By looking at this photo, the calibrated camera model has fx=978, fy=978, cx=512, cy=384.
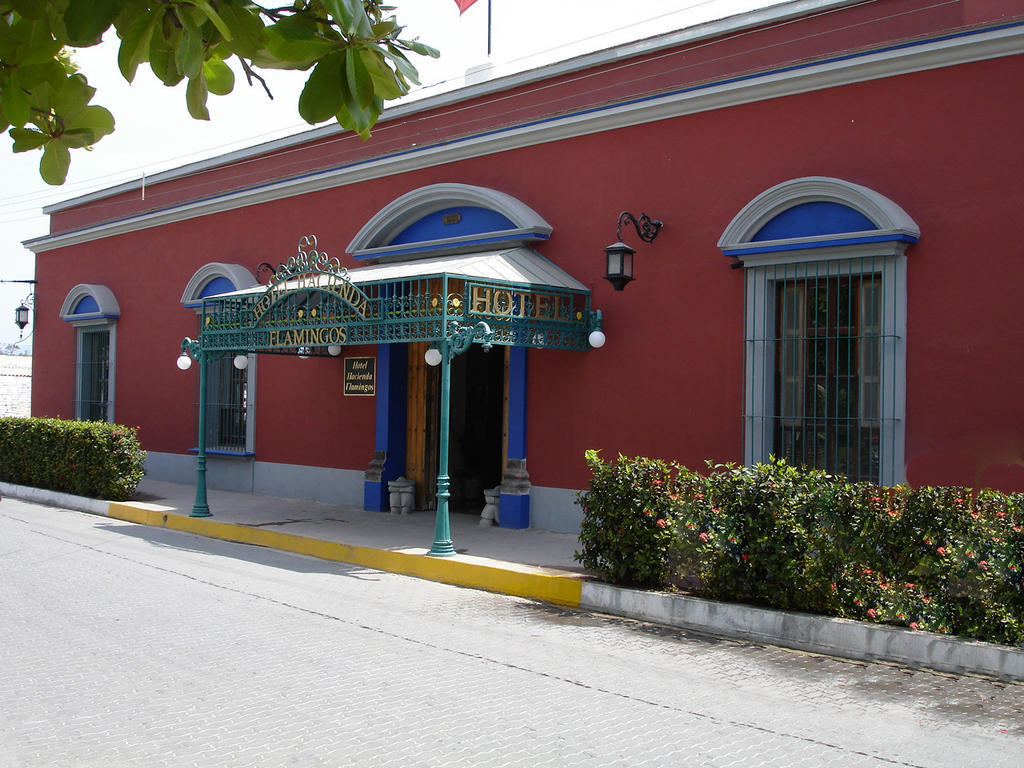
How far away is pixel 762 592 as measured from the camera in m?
7.38

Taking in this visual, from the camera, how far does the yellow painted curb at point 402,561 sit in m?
8.63

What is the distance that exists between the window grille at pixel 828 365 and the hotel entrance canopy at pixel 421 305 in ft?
7.01

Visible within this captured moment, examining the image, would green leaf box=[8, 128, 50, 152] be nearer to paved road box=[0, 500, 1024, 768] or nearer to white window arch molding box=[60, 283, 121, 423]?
paved road box=[0, 500, 1024, 768]

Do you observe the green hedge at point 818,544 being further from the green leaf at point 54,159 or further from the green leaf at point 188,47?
the green leaf at point 188,47

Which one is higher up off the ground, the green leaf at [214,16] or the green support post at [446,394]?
the green leaf at [214,16]

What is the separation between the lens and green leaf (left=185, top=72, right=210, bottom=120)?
2.70 metres

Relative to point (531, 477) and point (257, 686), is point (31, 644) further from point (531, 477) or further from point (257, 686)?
point (531, 477)

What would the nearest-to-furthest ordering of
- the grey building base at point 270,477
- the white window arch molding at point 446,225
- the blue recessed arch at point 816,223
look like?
the blue recessed arch at point 816,223 < the white window arch molding at point 446,225 < the grey building base at point 270,477

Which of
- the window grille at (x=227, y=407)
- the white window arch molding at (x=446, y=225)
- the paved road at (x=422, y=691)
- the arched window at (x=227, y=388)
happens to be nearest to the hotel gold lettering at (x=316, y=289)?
the white window arch molding at (x=446, y=225)

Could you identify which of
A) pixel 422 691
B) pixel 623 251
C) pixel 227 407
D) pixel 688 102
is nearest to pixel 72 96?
pixel 422 691

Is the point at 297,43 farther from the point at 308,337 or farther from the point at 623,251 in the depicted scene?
the point at 308,337

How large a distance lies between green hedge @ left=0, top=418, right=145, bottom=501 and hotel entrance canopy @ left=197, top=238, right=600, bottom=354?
11.0 ft

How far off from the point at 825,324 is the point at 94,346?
1551 centimetres

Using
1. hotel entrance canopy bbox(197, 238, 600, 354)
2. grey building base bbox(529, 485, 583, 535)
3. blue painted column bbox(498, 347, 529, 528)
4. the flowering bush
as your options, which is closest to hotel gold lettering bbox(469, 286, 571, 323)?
hotel entrance canopy bbox(197, 238, 600, 354)
